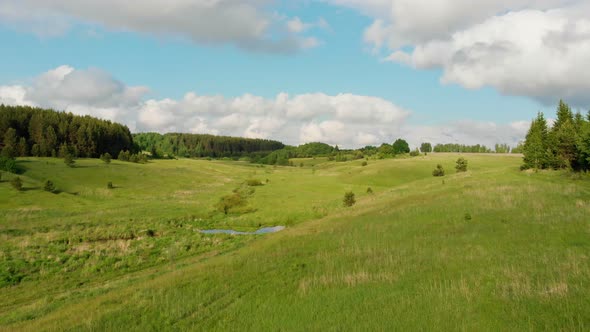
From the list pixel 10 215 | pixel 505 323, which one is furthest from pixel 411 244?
pixel 10 215

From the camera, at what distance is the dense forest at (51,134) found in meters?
114

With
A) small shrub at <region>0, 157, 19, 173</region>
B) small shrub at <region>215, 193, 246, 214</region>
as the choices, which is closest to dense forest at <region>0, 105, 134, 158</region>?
small shrub at <region>0, 157, 19, 173</region>

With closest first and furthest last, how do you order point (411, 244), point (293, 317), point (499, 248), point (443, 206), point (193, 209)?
point (293, 317), point (499, 248), point (411, 244), point (443, 206), point (193, 209)

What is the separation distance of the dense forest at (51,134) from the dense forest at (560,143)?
129305 millimetres

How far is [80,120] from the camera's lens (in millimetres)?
142375

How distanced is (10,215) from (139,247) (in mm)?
29410

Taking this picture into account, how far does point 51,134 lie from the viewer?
121000mm

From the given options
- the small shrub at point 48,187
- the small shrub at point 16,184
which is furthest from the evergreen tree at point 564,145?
the small shrub at point 16,184

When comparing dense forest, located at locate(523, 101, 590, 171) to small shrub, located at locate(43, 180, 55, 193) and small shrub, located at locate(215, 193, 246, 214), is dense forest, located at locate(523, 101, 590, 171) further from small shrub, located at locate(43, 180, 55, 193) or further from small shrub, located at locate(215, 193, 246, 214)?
small shrub, located at locate(43, 180, 55, 193)

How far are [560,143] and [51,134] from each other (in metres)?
140

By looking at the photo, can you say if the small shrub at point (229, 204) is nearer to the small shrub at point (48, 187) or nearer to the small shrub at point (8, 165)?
the small shrub at point (48, 187)

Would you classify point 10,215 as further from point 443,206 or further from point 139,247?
point 443,206

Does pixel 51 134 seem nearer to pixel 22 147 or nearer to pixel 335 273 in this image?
pixel 22 147

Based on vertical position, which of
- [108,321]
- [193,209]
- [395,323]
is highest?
[395,323]
